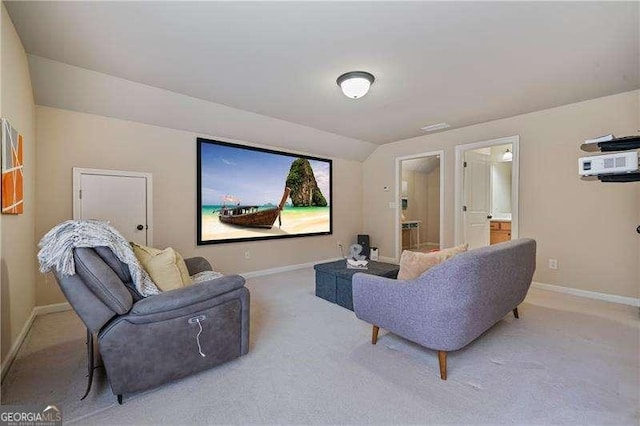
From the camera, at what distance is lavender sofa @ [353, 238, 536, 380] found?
1.69m

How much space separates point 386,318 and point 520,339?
50.2 inches

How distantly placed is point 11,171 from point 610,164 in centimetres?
436

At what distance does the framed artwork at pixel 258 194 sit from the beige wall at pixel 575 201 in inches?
114

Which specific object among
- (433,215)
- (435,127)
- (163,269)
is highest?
(435,127)

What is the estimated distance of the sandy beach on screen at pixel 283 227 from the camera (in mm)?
4031

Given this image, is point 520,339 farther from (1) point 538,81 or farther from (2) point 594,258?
(1) point 538,81

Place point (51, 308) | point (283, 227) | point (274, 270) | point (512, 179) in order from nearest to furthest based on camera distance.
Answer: point (51, 308) → point (512, 179) → point (274, 270) → point (283, 227)

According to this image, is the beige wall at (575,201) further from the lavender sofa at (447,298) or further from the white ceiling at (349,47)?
the lavender sofa at (447,298)

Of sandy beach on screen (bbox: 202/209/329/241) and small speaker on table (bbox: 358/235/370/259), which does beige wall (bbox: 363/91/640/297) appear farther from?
sandy beach on screen (bbox: 202/209/329/241)

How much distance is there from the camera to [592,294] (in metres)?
3.44

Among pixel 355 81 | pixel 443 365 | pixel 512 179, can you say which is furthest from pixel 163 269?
pixel 512 179

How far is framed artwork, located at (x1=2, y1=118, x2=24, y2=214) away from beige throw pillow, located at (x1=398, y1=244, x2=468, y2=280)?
270 centimetres

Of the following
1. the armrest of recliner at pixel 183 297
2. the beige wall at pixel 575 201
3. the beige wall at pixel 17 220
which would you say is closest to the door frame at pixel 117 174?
the beige wall at pixel 17 220

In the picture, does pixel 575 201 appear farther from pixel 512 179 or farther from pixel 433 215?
pixel 433 215
